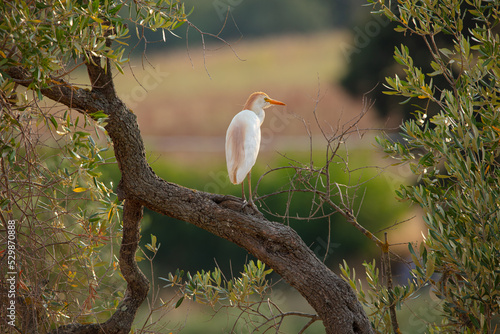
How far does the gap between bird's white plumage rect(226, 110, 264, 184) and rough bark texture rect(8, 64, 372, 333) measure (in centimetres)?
12

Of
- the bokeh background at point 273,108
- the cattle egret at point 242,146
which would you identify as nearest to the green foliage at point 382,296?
the cattle egret at point 242,146

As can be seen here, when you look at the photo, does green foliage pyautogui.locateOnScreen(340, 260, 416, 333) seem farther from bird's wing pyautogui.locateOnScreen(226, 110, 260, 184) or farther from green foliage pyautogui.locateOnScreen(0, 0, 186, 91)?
green foliage pyautogui.locateOnScreen(0, 0, 186, 91)

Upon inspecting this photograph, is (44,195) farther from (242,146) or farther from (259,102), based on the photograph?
(259,102)

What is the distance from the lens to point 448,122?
1.73 meters

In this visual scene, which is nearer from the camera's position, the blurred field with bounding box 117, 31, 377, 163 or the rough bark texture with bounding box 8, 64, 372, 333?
the rough bark texture with bounding box 8, 64, 372, 333

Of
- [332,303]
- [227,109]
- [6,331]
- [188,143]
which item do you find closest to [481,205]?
[332,303]

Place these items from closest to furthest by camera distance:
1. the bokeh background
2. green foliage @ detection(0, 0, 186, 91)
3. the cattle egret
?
1. green foliage @ detection(0, 0, 186, 91)
2. the cattle egret
3. the bokeh background

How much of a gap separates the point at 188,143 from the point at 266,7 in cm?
240

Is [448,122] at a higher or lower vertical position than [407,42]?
higher

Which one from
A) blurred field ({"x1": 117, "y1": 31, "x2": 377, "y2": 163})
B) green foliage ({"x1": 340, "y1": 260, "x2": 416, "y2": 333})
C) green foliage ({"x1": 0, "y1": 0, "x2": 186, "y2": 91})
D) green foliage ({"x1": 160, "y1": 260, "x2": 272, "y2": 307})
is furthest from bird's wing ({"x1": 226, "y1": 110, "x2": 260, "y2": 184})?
blurred field ({"x1": 117, "y1": 31, "x2": 377, "y2": 163})

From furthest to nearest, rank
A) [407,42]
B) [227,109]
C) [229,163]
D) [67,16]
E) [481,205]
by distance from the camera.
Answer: [227,109], [407,42], [229,163], [481,205], [67,16]

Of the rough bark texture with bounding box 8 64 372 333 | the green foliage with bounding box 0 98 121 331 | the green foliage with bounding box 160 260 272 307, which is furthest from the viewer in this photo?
the green foliage with bounding box 160 260 272 307

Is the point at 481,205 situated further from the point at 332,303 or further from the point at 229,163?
the point at 229,163

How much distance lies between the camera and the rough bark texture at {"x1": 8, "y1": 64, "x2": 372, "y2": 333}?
1789 millimetres
